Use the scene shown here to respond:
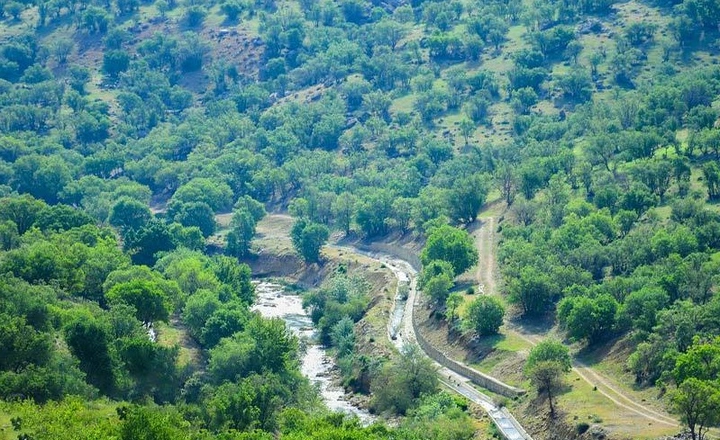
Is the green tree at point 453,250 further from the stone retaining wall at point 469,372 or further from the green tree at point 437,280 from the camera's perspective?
the stone retaining wall at point 469,372

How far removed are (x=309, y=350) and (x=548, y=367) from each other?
5115 cm

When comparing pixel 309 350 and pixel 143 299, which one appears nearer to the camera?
pixel 143 299

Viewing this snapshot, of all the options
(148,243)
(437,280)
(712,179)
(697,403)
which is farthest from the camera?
(148,243)

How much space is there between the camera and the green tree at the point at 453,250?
172 m

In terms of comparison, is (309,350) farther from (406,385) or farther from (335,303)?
(406,385)

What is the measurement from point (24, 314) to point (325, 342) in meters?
53.5

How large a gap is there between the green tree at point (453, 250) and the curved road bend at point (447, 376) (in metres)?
6.85

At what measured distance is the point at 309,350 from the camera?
162250 millimetres

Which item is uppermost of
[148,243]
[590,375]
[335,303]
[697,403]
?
[697,403]

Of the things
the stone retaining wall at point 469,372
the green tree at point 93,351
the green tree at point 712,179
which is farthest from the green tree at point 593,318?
the green tree at point 93,351

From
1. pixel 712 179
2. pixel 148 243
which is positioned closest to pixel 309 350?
pixel 148 243

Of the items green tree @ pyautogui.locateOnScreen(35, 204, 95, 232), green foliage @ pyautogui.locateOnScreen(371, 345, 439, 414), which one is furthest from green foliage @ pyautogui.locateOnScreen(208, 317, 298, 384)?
green tree @ pyautogui.locateOnScreen(35, 204, 95, 232)

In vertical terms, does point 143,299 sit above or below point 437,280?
above

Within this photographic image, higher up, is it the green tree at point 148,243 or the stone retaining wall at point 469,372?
the stone retaining wall at point 469,372
